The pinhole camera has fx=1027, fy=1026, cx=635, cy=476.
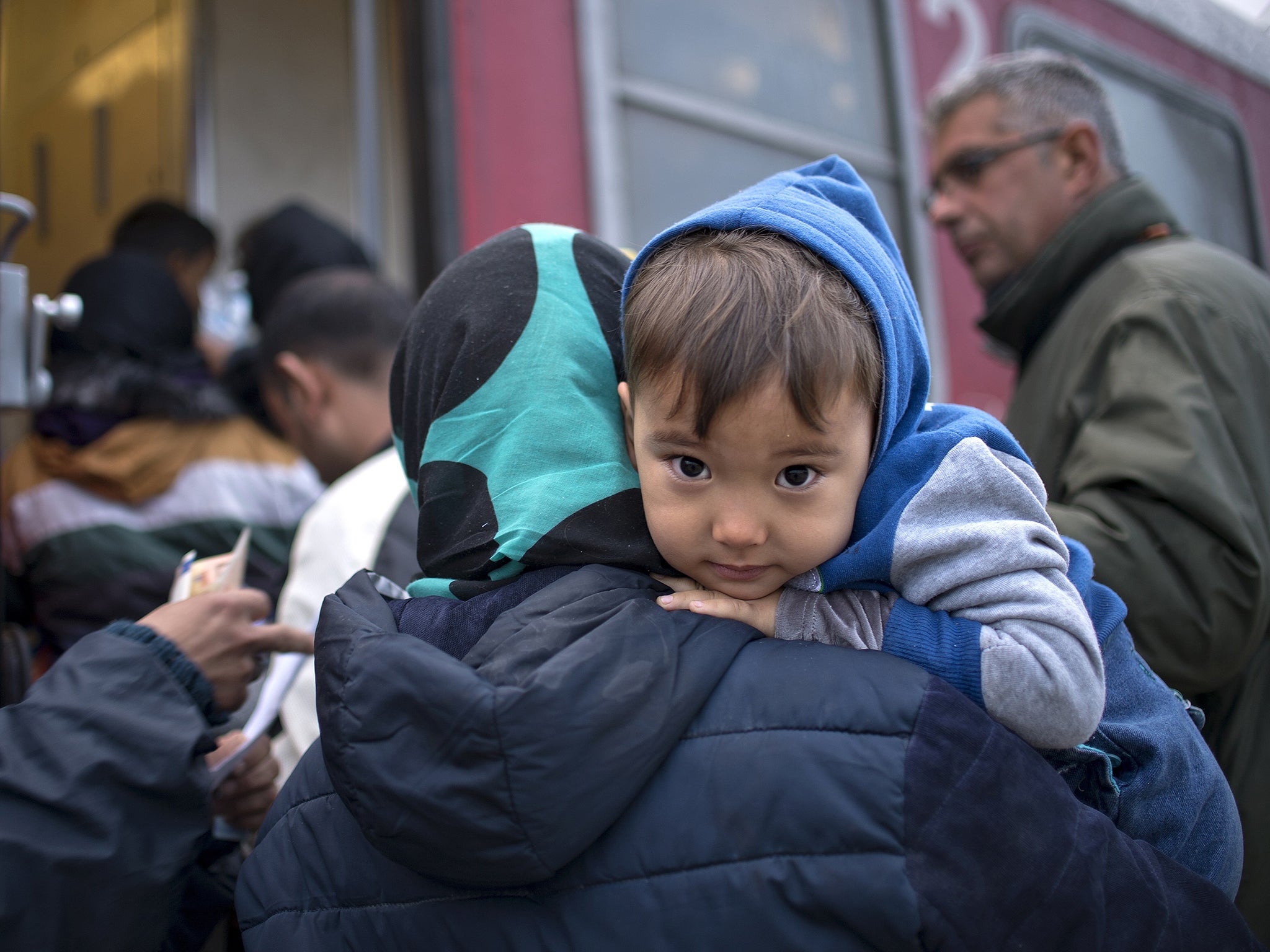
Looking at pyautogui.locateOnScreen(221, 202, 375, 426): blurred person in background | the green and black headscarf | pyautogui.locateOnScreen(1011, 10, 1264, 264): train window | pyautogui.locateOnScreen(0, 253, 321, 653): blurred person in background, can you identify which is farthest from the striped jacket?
pyautogui.locateOnScreen(1011, 10, 1264, 264): train window

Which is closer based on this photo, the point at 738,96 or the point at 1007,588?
the point at 1007,588

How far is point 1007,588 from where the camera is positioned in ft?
3.05

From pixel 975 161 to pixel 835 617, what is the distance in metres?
1.66

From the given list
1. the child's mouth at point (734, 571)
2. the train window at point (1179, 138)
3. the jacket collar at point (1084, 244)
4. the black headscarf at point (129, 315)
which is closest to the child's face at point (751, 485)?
the child's mouth at point (734, 571)

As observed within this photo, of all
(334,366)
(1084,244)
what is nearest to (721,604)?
(1084,244)

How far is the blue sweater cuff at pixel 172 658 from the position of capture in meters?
1.23

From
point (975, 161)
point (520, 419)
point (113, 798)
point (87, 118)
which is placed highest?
point (87, 118)

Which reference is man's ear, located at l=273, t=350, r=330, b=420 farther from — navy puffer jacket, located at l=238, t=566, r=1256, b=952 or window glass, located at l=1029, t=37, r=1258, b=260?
window glass, located at l=1029, t=37, r=1258, b=260

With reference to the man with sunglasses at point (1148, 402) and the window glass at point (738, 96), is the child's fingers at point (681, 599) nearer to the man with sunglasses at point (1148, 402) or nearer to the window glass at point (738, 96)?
the man with sunglasses at point (1148, 402)

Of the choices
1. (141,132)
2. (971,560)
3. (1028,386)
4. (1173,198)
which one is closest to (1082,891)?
(971,560)

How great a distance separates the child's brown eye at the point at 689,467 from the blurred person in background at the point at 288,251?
2.59m

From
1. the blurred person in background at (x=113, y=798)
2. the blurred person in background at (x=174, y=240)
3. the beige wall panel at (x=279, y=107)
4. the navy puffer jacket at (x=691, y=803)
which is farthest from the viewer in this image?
the beige wall panel at (x=279, y=107)

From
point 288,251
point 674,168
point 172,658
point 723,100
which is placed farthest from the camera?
point 288,251

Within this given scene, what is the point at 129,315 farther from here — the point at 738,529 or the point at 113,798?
the point at 738,529
